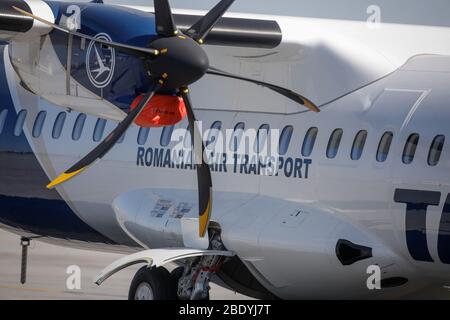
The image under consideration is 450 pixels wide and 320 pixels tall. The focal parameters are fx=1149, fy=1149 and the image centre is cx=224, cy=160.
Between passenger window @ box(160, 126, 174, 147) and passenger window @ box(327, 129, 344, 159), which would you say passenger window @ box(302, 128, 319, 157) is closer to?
passenger window @ box(327, 129, 344, 159)

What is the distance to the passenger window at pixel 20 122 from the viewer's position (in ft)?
47.3

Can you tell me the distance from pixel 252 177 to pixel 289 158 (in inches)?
19.0

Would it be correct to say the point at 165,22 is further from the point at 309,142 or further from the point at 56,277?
the point at 56,277

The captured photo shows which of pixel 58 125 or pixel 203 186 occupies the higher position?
pixel 58 125

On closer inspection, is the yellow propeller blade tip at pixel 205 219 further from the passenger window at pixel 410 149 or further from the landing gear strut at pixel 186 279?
the passenger window at pixel 410 149

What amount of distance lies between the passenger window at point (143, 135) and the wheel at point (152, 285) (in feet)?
4.91

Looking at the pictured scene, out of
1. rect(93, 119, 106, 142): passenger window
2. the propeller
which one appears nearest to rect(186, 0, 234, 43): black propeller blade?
the propeller

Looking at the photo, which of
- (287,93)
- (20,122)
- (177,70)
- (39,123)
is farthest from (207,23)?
(20,122)

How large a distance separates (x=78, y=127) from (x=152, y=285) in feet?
7.94

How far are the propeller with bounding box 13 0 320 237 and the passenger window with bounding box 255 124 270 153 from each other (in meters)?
0.60

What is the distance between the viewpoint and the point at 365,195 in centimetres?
1166

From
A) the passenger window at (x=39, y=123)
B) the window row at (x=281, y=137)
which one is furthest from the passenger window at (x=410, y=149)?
the passenger window at (x=39, y=123)

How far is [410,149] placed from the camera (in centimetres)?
1143
